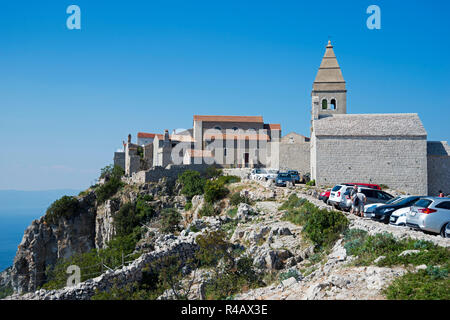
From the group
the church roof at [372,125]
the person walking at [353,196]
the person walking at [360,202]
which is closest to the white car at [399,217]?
the person walking at [360,202]

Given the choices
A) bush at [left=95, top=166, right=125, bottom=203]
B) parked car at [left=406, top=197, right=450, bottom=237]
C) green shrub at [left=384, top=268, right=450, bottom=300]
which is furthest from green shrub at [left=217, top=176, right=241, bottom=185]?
green shrub at [left=384, top=268, right=450, bottom=300]

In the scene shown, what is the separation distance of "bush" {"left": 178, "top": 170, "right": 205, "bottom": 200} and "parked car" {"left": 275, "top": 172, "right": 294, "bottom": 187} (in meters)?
8.97

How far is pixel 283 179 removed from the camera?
3119cm

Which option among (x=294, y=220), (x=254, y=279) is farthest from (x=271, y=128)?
(x=254, y=279)

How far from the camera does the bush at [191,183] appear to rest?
37494 mm

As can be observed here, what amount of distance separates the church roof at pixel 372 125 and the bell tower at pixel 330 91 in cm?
471

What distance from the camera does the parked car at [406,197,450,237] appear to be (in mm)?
12008

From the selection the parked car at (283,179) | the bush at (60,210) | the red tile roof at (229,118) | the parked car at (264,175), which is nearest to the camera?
the parked car at (283,179)

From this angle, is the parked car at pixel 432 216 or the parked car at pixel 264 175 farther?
the parked car at pixel 264 175

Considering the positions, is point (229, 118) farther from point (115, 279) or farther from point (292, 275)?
point (292, 275)

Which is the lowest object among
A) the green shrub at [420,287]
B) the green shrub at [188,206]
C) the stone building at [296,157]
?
the green shrub at [188,206]

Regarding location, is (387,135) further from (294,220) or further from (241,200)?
(294,220)

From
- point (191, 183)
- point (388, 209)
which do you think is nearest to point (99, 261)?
point (191, 183)

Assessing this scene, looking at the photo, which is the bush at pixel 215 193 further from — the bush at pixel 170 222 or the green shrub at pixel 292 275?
the green shrub at pixel 292 275
